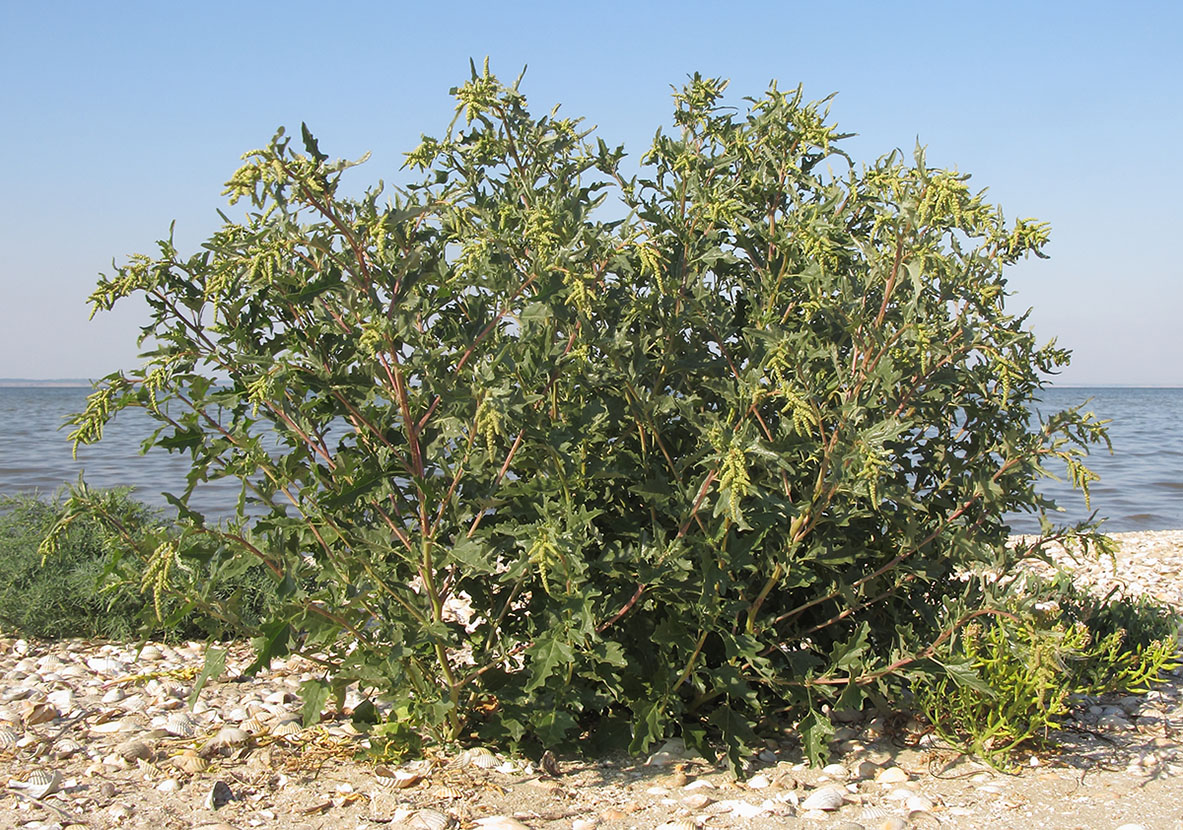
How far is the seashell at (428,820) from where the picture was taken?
2775 mm

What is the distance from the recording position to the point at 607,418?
2934 mm

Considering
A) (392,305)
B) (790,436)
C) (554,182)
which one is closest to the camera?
(392,305)

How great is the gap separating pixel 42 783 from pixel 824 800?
2.53 metres

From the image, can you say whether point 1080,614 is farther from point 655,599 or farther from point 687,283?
point 687,283

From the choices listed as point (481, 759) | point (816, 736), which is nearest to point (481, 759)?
point (481, 759)

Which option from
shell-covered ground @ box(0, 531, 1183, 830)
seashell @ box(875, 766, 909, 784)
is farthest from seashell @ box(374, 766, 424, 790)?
seashell @ box(875, 766, 909, 784)

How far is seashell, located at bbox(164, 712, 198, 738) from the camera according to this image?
3639 millimetres

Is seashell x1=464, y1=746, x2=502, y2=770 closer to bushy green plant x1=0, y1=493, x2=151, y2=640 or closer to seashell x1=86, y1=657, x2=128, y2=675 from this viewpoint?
seashell x1=86, y1=657, x2=128, y2=675

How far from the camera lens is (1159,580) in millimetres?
7375

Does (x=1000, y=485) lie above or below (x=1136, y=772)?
above

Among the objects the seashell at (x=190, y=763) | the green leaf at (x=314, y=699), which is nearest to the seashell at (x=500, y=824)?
the green leaf at (x=314, y=699)

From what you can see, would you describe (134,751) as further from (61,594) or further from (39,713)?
(61,594)

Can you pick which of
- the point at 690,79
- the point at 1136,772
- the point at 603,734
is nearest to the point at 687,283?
the point at 690,79

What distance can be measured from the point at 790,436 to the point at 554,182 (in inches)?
45.3
